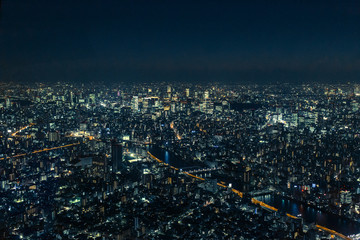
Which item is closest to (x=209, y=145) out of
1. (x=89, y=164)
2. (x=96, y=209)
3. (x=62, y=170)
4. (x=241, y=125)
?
(x=241, y=125)

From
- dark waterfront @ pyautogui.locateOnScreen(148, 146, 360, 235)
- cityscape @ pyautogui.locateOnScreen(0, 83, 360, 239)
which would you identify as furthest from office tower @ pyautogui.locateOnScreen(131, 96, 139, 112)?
dark waterfront @ pyautogui.locateOnScreen(148, 146, 360, 235)

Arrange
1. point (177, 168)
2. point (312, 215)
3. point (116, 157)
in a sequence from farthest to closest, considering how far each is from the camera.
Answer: point (177, 168)
point (116, 157)
point (312, 215)

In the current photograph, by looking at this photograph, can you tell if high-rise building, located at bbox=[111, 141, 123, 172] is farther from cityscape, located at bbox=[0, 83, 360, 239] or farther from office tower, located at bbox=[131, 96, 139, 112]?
office tower, located at bbox=[131, 96, 139, 112]

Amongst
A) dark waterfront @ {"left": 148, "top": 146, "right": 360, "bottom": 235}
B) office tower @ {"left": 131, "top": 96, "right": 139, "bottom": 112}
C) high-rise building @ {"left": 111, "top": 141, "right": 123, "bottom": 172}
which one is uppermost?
office tower @ {"left": 131, "top": 96, "right": 139, "bottom": 112}

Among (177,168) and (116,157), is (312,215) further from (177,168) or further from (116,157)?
(116,157)

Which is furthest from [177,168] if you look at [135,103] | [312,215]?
[135,103]

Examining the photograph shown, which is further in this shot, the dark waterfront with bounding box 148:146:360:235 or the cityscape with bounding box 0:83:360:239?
the dark waterfront with bounding box 148:146:360:235

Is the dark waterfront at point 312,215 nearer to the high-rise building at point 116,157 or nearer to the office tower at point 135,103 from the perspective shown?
the high-rise building at point 116,157

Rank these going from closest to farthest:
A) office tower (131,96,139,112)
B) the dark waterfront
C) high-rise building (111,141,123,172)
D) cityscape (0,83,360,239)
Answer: cityscape (0,83,360,239), the dark waterfront, high-rise building (111,141,123,172), office tower (131,96,139,112)
